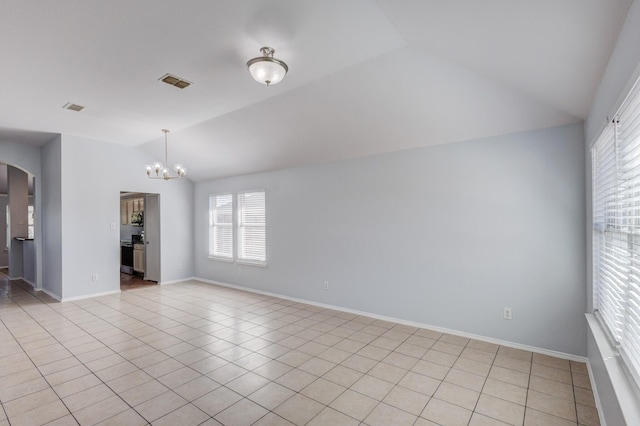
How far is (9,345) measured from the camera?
3.65 m

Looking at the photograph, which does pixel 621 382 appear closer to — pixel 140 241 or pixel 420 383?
pixel 420 383

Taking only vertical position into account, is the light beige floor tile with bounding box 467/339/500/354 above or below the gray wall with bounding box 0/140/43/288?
below

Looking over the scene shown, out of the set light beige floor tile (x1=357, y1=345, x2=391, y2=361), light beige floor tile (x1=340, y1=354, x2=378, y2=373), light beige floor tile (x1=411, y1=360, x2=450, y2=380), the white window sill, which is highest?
the white window sill

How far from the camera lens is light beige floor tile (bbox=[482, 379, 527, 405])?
2514mm

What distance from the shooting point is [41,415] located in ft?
7.70

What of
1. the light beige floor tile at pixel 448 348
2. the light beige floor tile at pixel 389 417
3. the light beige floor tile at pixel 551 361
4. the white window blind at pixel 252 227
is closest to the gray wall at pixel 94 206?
the white window blind at pixel 252 227

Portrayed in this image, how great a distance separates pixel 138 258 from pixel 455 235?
7.62 meters

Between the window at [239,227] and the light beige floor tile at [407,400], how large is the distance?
3845mm

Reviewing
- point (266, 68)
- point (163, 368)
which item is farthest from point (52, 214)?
point (266, 68)

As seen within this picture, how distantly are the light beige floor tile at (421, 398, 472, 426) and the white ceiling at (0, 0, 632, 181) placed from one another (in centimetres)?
260

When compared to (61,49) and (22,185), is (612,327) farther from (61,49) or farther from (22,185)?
(22,185)

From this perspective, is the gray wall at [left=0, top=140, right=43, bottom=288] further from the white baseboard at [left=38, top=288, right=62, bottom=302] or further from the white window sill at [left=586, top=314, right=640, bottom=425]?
the white window sill at [left=586, top=314, right=640, bottom=425]

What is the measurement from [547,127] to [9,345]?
6.42 m

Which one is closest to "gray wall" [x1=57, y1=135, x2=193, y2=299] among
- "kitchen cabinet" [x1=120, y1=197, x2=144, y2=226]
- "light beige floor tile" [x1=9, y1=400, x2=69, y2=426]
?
"kitchen cabinet" [x1=120, y1=197, x2=144, y2=226]
